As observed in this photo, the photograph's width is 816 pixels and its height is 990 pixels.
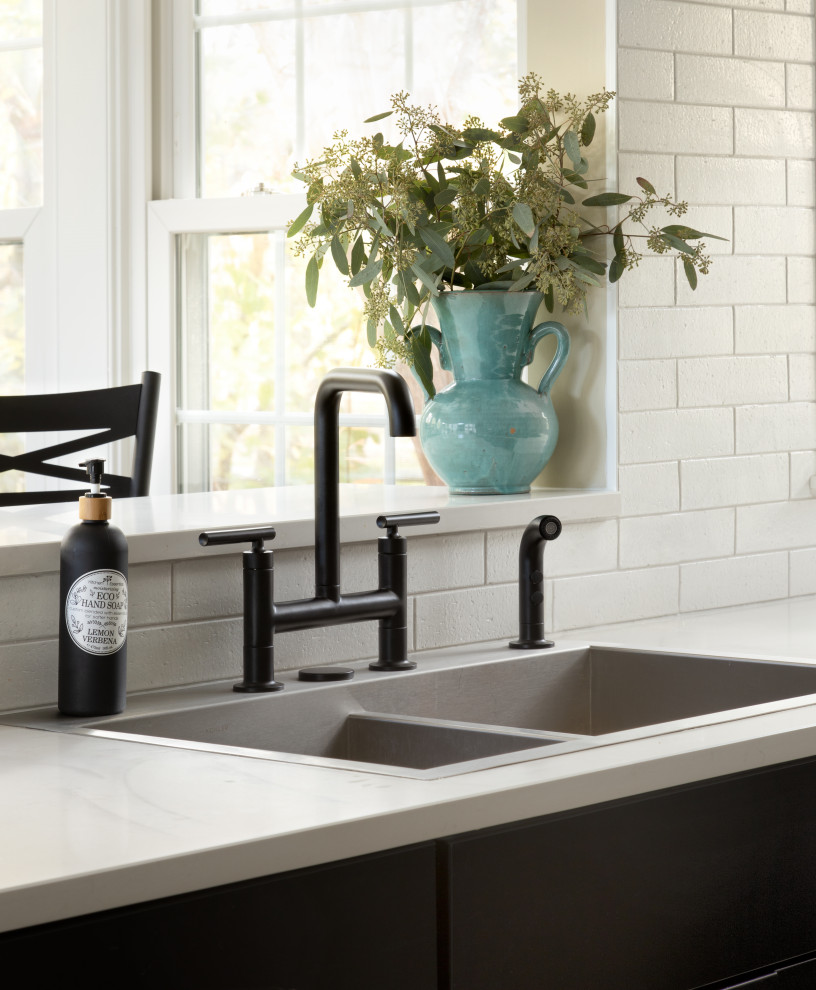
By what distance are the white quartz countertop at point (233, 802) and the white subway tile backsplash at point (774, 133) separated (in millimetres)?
1078

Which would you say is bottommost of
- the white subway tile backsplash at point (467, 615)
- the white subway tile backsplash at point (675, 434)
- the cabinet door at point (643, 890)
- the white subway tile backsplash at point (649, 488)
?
the cabinet door at point (643, 890)

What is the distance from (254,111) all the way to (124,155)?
0.30 m

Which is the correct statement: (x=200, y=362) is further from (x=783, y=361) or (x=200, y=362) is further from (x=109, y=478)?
(x=783, y=361)

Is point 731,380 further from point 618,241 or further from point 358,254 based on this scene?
point 358,254

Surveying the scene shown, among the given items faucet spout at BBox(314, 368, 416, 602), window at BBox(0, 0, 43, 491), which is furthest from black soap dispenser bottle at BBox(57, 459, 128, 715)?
window at BBox(0, 0, 43, 491)

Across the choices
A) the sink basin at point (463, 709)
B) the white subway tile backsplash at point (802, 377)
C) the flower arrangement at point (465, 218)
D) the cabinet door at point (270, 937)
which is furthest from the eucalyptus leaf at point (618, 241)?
the cabinet door at point (270, 937)

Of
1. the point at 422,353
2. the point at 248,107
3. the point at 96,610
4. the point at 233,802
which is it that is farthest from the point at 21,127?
the point at 233,802

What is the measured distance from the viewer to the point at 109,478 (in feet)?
8.84

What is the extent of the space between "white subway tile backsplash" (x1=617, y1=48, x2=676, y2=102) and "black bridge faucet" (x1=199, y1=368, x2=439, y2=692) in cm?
73

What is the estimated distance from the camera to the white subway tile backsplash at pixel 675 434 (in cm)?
212

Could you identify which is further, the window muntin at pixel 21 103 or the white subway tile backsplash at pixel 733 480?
the window muntin at pixel 21 103

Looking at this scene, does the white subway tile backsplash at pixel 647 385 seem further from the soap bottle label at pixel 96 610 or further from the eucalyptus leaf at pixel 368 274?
the soap bottle label at pixel 96 610

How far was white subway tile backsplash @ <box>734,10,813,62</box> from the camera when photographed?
226 centimetres

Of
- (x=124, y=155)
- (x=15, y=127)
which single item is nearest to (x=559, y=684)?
(x=124, y=155)
